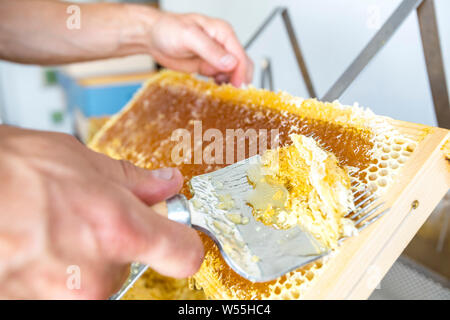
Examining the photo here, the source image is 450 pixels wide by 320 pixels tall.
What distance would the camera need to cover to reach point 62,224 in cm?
43

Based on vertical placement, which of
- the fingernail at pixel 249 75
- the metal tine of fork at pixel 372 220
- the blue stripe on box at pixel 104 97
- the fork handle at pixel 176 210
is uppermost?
the fingernail at pixel 249 75

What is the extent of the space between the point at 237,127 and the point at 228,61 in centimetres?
42

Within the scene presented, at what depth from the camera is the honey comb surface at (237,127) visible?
657 millimetres

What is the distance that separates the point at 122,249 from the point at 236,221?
227mm

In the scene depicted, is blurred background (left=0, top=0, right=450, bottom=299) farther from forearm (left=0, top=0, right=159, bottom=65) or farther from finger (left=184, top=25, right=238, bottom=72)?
forearm (left=0, top=0, right=159, bottom=65)

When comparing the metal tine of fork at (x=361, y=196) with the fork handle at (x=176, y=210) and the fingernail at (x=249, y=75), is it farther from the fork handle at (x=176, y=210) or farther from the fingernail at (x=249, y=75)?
the fingernail at (x=249, y=75)

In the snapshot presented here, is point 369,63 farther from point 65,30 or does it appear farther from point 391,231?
point 65,30

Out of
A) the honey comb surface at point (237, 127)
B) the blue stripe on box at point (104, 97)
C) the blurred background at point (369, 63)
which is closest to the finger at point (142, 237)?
the honey comb surface at point (237, 127)

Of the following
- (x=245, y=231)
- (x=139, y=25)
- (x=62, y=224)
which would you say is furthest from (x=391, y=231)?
(x=139, y=25)

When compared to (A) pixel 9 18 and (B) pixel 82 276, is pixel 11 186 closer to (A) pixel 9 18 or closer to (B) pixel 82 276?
(B) pixel 82 276

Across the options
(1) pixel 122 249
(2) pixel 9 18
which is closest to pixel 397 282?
(1) pixel 122 249

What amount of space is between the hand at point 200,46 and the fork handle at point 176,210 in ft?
2.52

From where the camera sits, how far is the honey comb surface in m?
0.66

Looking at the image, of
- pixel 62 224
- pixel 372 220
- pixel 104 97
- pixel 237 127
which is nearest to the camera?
pixel 62 224
